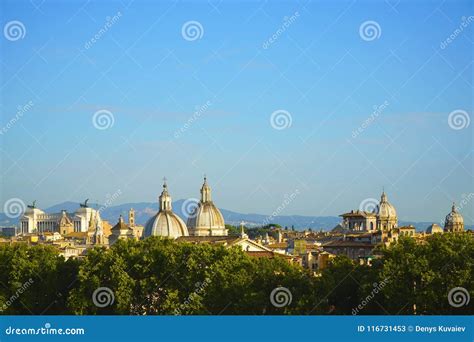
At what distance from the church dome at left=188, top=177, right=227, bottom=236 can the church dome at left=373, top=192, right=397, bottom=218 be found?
19682mm

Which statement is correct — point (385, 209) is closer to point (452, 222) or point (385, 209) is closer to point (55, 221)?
point (452, 222)

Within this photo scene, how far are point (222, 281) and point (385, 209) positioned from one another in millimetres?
79260

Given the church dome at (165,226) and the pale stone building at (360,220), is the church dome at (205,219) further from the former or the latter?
the pale stone building at (360,220)

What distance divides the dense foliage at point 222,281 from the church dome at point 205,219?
5372cm

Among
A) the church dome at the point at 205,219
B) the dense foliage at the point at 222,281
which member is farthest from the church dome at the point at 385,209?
the dense foliage at the point at 222,281

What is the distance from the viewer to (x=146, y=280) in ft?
127

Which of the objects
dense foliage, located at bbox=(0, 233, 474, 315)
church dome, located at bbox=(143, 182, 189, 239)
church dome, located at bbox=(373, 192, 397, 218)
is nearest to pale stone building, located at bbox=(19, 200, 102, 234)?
church dome, located at bbox=(373, 192, 397, 218)

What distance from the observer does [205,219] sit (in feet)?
Answer: 322

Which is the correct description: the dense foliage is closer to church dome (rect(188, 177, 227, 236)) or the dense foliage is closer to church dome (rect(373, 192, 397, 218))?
church dome (rect(188, 177, 227, 236))

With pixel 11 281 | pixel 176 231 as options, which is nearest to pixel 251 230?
pixel 176 231

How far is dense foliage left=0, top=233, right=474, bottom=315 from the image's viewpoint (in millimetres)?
34094

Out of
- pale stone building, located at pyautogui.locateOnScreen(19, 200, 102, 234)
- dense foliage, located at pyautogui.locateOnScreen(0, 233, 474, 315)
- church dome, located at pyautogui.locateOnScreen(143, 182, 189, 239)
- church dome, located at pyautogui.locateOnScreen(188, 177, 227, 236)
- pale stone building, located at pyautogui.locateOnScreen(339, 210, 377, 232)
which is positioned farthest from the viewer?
pale stone building, located at pyautogui.locateOnScreen(19, 200, 102, 234)

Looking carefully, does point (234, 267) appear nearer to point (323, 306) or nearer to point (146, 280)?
point (146, 280)

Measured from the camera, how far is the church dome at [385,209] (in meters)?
114
